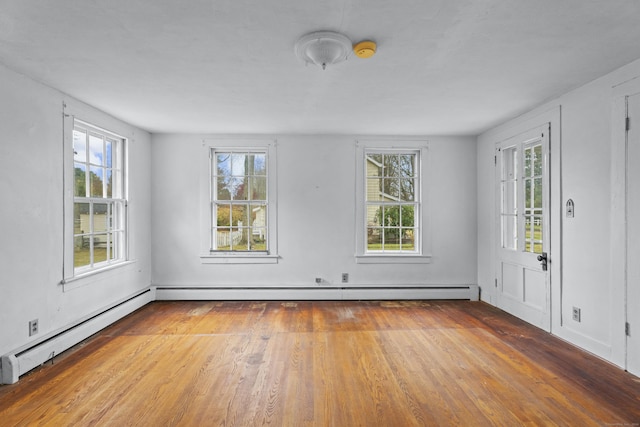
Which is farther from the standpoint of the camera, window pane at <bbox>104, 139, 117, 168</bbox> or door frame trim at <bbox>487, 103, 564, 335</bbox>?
window pane at <bbox>104, 139, 117, 168</bbox>

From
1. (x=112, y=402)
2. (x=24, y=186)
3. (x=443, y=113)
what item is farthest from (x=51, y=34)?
(x=443, y=113)

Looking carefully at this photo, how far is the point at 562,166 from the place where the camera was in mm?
3529

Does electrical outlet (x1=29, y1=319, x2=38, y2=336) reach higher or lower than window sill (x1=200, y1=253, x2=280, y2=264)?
lower

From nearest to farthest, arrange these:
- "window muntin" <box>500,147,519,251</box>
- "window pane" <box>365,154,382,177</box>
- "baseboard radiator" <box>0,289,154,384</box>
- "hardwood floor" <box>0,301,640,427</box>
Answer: "hardwood floor" <box>0,301,640,427</box>
"baseboard radiator" <box>0,289,154,384</box>
"window muntin" <box>500,147,519,251</box>
"window pane" <box>365,154,382,177</box>

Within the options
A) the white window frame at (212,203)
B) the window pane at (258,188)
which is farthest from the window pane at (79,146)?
the window pane at (258,188)

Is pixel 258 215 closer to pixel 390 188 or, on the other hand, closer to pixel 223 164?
pixel 223 164

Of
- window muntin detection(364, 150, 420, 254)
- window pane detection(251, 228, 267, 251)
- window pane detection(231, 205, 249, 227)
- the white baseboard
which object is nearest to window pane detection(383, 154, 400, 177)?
window muntin detection(364, 150, 420, 254)

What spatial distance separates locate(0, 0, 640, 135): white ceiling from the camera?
1974mm

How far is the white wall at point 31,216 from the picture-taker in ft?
8.93

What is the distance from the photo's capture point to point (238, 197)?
17.2 feet

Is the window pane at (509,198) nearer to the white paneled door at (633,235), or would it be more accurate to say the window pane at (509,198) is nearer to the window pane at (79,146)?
the white paneled door at (633,235)

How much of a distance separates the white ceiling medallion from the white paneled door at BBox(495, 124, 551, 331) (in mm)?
2717

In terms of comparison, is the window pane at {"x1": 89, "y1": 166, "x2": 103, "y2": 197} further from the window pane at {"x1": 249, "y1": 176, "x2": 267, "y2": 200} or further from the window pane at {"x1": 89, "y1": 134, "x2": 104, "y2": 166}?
the window pane at {"x1": 249, "y1": 176, "x2": 267, "y2": 200}

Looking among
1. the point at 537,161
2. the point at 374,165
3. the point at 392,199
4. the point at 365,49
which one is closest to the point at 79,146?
the point at 365,49
